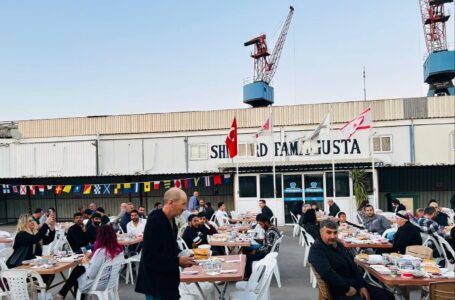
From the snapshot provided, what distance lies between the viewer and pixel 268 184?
19.0 m

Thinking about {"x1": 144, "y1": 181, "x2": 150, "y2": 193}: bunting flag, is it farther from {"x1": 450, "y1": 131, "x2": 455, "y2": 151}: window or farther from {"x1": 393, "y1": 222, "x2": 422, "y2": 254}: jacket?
{"x1": 393, "y1": 222, "x2": 422, "y2": 254}: jacket

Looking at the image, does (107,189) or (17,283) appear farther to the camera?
(107,189)

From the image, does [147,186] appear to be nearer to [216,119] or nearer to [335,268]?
[216,119]

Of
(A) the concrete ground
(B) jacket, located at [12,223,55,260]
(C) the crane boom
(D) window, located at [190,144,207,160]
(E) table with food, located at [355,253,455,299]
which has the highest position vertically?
(C) the crane boom

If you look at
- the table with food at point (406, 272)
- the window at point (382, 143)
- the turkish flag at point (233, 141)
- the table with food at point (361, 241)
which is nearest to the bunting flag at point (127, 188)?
the turkish flag at point (233, 141)

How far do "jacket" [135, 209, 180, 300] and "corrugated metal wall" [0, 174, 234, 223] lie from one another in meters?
17.2

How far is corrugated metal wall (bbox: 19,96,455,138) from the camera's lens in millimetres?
18859

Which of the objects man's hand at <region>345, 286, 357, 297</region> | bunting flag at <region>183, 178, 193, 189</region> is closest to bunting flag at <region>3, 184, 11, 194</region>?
bunting flag at <region>183, 178, 193, 189</region>

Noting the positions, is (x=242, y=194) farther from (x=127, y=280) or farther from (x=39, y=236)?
(x=39, y=236)

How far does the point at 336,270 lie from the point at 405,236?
287 cm

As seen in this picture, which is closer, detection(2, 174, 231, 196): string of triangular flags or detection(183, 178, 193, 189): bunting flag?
detection(2, 174, 231, 196): string of triangular flags

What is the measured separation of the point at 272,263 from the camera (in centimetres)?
559

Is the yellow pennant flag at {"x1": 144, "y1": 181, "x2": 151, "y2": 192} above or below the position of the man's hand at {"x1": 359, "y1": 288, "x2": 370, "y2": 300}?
above

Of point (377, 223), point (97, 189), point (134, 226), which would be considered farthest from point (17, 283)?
point (97, 189)
